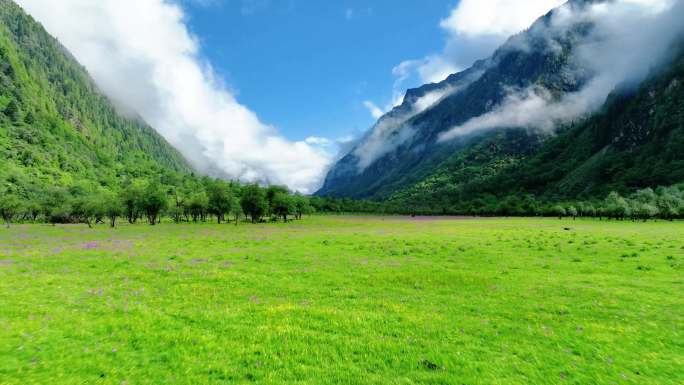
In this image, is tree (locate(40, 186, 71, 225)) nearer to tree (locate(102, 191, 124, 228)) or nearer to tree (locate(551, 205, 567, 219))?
tree (locate(102, 191, 124, 228))

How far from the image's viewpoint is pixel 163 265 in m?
26.2

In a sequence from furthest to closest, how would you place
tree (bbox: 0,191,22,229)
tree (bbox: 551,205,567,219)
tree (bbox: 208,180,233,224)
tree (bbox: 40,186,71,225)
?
tree (bbox: 551,205,567,219) < tree (bbox: 40,186,71,225) < tree (bbox: 208,180,233,224) < tree (bbox: 0,191,22,229)

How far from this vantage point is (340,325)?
12.9 metres

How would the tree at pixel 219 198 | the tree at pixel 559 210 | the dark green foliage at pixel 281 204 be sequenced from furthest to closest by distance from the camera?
1. the tree at pixel 559 210
2. the dark green foliage at pixel 281 204
3. the tree at pixel 219 198

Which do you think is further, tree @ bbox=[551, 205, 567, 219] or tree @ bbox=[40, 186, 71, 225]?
tree @ bbox=[551, 205, 567, 219]

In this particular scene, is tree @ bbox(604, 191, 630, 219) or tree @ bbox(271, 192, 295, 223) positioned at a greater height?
tree @ bbox(271, 192, 295, 223)

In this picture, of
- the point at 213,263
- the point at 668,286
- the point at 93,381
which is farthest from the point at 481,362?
the point at 213,263

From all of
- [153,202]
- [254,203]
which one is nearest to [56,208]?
[153,202]

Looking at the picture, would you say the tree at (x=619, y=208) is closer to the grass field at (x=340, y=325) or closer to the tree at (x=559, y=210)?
the tree at (x=559, y=210)

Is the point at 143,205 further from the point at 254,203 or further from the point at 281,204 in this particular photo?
the point at 281,204

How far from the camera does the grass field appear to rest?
30.6 feet

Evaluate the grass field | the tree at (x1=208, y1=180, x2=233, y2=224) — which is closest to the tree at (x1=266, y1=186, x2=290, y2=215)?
the tree at (x1=208, y1=180, x2=233, y2=224)

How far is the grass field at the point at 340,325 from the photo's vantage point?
367 inches

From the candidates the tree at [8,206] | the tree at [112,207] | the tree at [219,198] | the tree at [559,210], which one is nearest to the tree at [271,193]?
the tree at [219,198]
